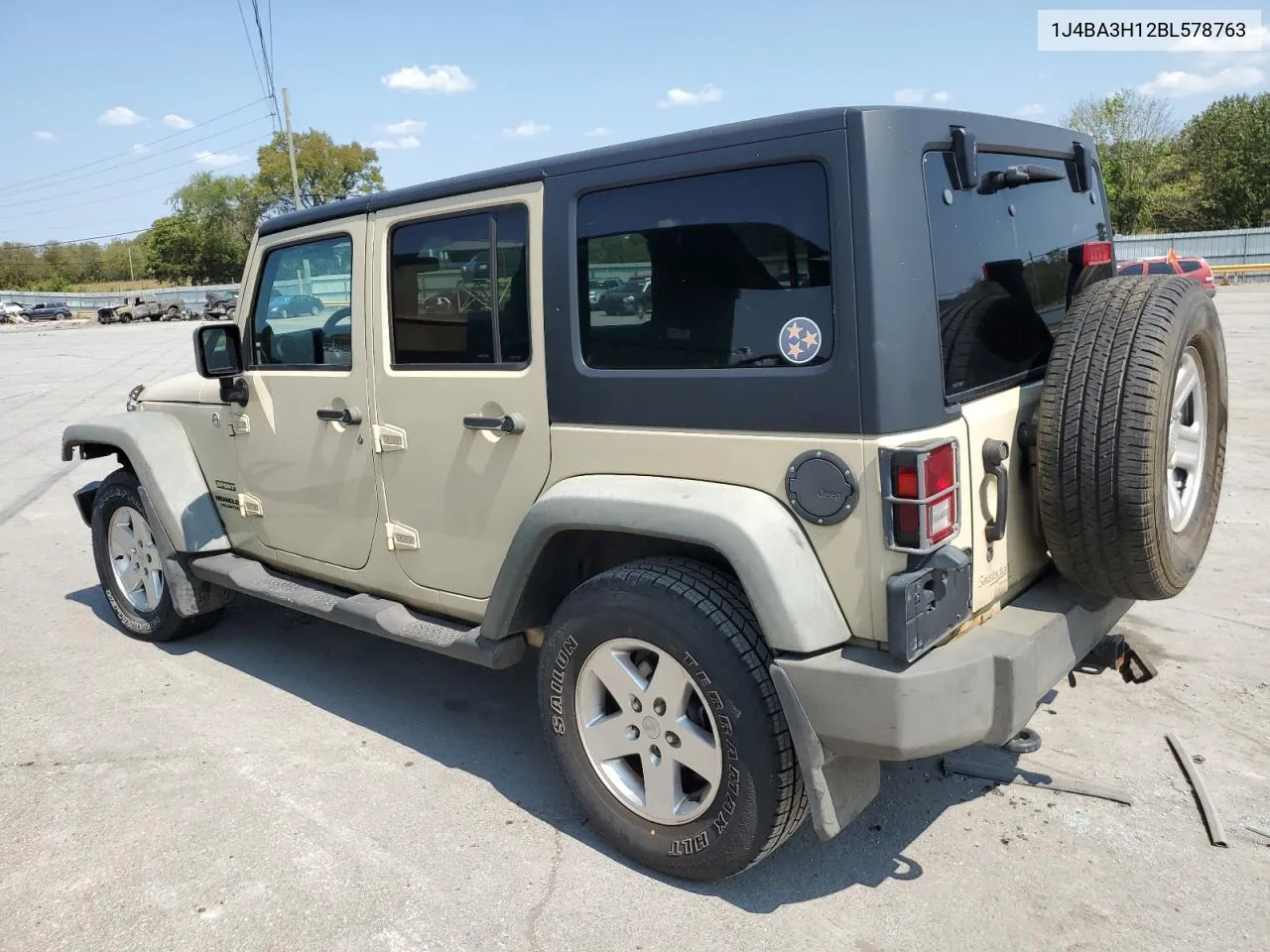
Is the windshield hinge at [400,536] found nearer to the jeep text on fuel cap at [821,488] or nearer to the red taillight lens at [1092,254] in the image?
the jeep text on fuel cap at [821,488]

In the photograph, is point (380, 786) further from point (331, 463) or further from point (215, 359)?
point (215, 359)

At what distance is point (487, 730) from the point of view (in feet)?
13.2

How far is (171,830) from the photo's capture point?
3.33m

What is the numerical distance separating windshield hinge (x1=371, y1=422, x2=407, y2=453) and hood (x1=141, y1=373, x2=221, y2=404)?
1.23m

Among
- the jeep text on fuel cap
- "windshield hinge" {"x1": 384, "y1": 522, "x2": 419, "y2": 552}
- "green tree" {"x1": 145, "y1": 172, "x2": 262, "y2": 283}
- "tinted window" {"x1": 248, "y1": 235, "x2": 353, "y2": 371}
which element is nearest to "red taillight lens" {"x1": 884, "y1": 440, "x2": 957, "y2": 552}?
the jeep text on fuel cap

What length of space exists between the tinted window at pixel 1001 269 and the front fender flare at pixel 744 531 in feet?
1.92

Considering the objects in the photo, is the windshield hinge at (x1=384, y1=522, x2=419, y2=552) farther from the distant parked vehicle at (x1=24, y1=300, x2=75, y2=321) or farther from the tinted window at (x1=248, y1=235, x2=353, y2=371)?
the distant parked vehicle at (x1=24, y1=300, x2=75, y2=321)

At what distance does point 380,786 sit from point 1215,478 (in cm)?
309

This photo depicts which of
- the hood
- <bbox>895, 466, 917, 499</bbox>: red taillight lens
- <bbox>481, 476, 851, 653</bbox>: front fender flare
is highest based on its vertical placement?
the hood

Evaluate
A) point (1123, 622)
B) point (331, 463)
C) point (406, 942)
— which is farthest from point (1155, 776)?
point (331, 463)

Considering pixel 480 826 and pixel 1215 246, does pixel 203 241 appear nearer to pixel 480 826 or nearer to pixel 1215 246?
pixel 1215 246

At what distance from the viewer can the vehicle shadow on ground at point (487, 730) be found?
299 centimetres

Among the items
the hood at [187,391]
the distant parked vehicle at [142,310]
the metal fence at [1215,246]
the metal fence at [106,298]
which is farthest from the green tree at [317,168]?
the hood at [187,391]

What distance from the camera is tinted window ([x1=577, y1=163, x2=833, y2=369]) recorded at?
253 cm
